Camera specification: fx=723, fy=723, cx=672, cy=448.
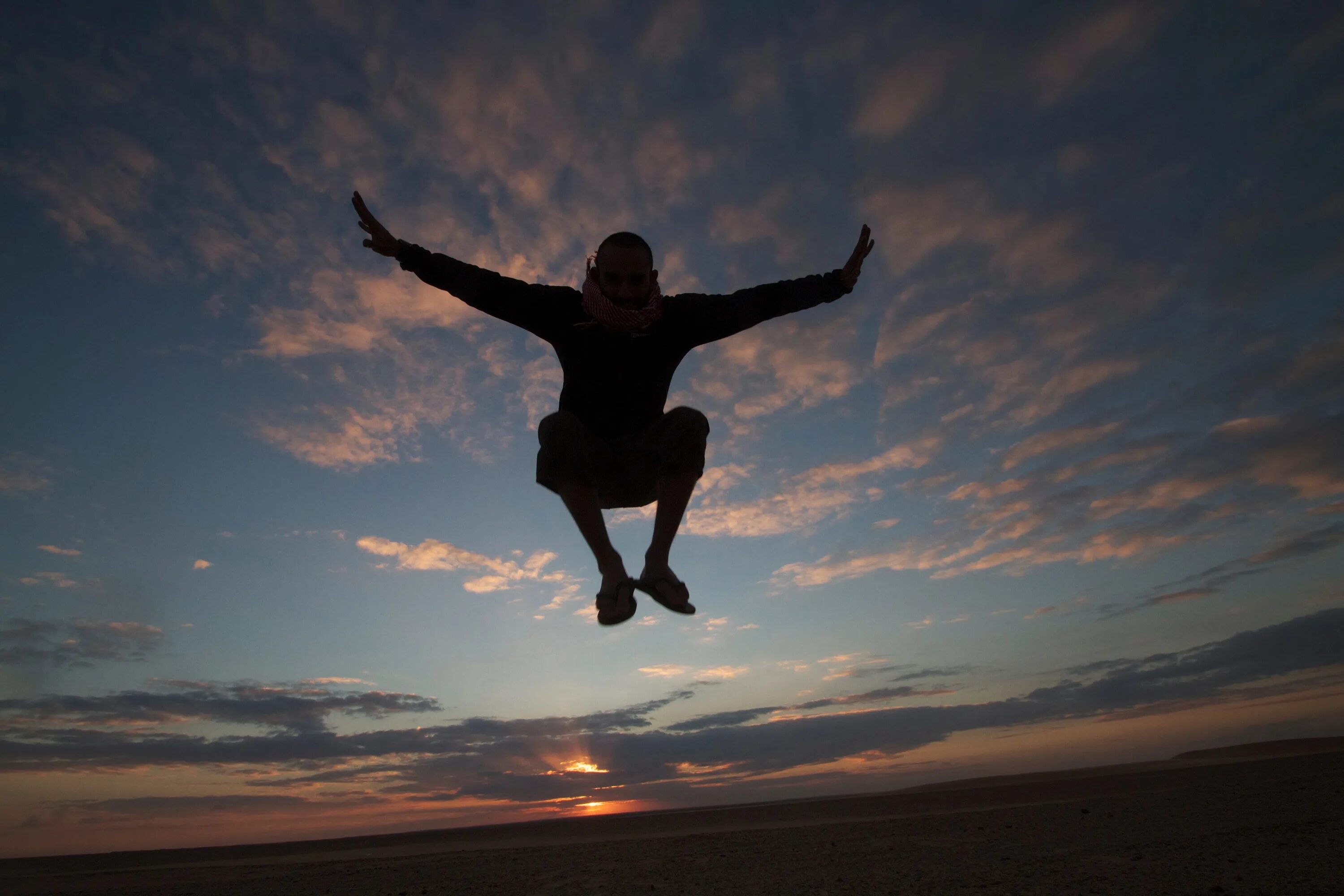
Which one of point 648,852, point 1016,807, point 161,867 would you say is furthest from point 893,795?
point 161,867

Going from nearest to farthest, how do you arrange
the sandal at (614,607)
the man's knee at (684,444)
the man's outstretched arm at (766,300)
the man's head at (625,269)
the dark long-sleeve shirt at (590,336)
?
the sandal at (614,607) < the man's head at (625,269) < the man's knee at (684,444) < the dark long-sleeve shirt at (590,336) < the man's outstretched arm at (766,300)

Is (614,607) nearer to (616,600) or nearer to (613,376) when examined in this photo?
(616,600)

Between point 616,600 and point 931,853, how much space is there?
660 inches

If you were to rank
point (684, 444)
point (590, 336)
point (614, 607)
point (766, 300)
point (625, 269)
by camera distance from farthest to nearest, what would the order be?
1. point (766, 300)
2. point (590, 336)
3. point (684, 444)
4. point (625, 269)
5. point (614, 607)

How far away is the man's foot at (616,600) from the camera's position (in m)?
4.38

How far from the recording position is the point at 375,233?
473 cm

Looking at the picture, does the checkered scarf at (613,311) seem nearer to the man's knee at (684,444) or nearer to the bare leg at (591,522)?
the man's knee at (684,444)

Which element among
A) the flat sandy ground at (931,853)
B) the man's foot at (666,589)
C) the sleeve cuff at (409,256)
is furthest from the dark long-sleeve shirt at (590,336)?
the flat sandy ground at (931,853)

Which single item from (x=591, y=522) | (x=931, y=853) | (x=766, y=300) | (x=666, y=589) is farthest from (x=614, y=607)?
(x=931, y=853)

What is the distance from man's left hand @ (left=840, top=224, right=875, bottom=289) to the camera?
17.9 feet

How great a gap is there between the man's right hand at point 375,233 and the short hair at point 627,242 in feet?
4.61

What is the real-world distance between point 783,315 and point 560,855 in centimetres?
2241

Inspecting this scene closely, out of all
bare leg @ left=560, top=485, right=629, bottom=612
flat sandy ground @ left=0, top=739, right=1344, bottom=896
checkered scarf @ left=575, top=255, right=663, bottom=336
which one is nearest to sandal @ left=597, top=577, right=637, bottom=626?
bare leg @ left=560, top=485, right=629, bottom=612

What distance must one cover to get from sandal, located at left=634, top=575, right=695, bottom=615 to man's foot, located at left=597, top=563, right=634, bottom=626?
8 centimetres
